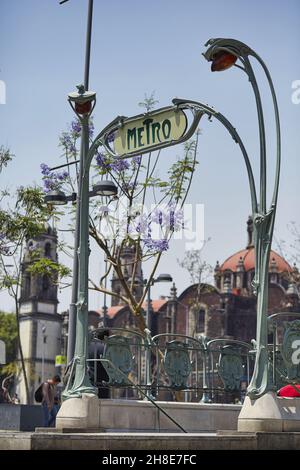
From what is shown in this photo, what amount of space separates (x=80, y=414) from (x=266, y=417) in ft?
6.47

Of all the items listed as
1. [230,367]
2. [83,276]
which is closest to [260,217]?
[83,276]

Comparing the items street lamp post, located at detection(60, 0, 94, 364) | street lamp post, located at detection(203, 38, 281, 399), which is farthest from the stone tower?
street lamp post, located at detection(203, 38, 281, 399)

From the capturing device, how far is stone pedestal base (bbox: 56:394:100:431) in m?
9.18

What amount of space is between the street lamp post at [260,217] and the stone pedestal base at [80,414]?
1.70 m

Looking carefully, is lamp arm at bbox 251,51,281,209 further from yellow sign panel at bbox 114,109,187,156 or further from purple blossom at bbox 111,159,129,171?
purple blossom at bbox 111,159,129,171

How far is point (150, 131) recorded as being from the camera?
969cm

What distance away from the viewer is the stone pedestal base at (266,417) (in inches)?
340

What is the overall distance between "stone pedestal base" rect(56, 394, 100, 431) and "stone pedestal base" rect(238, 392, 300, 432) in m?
1.60

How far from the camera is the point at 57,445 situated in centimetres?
748

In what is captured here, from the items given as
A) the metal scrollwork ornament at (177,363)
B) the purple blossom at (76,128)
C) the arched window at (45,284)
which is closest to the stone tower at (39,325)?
the arched window at (45,284)

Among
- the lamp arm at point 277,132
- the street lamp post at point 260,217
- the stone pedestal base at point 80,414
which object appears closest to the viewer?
the street lamp post at point 260,217

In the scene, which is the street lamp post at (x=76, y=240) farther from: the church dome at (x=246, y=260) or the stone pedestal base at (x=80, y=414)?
the church dome at (x=246, y=260)

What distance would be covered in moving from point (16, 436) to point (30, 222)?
45.4ft

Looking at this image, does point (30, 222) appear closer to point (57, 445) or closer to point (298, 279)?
point (57, 445)
